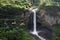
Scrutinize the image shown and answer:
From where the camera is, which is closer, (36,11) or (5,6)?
(5,6)

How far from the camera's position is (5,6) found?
20438 millimetres

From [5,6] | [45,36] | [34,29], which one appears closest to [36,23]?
[34,29]

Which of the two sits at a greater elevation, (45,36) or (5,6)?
(5,6)

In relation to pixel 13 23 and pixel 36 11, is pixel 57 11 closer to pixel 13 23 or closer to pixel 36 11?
pixel 36 11

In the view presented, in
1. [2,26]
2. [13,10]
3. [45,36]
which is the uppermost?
[13,10]

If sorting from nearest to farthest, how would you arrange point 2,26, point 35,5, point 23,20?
point 2,26, point 23,20, point 35,5

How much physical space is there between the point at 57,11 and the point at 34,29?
3.39 m

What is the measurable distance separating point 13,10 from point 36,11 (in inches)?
121

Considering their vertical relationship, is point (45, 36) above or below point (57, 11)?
below

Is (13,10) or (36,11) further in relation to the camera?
(36,11)

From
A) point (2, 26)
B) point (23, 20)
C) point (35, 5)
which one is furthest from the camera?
point (35, 5)

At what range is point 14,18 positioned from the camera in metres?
20.8

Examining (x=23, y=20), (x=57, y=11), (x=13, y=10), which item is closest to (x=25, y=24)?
(x=23, y=20)

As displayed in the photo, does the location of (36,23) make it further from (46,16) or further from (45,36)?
(45,36)
